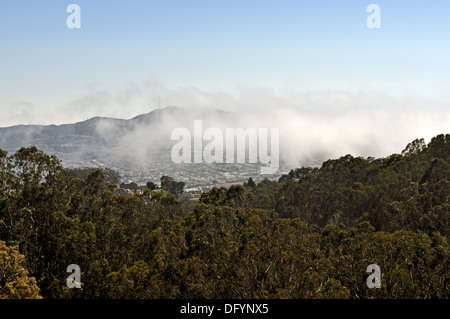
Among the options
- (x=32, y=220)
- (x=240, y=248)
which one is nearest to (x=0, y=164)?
(x=32, y=220)

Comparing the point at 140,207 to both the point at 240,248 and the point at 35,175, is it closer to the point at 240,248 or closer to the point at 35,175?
the point at 35,175
